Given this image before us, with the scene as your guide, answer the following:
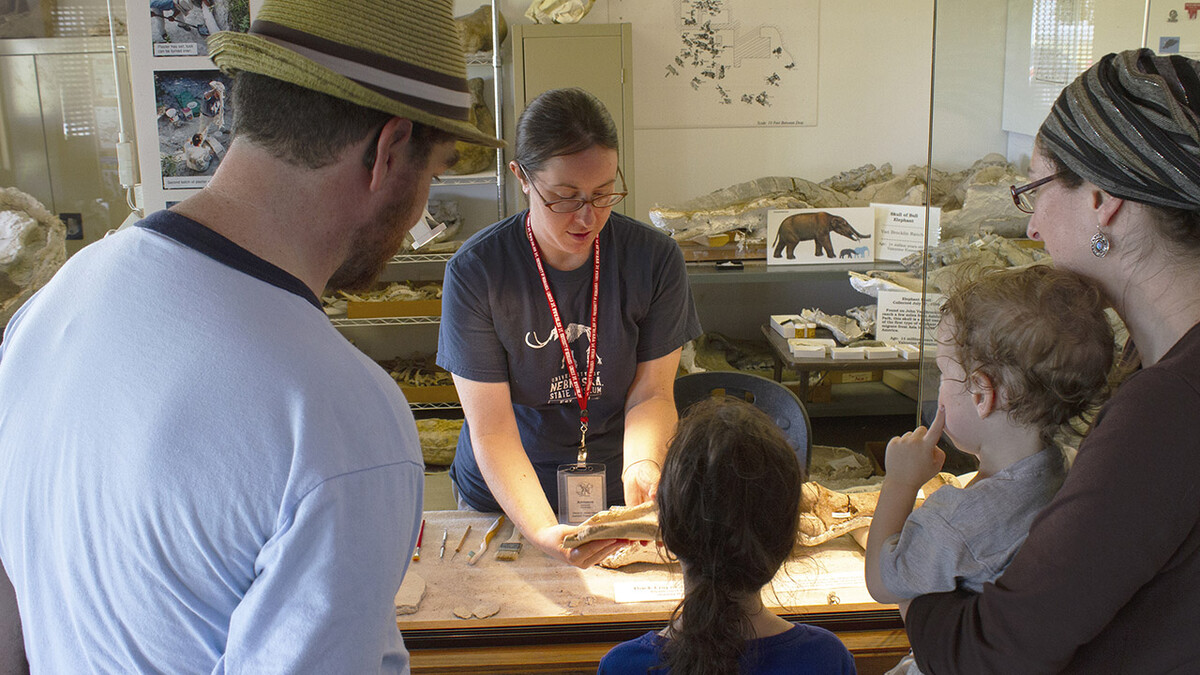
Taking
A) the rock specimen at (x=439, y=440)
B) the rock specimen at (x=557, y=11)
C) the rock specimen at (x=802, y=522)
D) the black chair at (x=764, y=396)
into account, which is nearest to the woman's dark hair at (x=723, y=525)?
the rock specimen at (x=802, y=522)

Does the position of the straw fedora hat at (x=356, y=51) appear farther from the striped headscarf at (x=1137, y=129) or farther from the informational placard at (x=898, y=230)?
the informational placard at (x=898, y=230)

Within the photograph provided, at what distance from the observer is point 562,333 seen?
2045 mm

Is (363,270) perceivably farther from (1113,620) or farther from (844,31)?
(844,31)

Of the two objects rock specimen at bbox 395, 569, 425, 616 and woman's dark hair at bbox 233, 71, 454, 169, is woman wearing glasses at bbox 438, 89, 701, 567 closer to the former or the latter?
rock specimen at bbox 395, 569, 425, 616

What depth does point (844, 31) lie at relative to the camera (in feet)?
16.8

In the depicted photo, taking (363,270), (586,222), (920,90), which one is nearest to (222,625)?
(363,270)

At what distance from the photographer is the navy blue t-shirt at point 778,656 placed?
47.8 inches

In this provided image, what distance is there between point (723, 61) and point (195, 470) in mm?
4805

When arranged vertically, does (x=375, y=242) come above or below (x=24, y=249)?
above

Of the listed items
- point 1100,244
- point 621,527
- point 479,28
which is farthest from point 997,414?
point 479,28

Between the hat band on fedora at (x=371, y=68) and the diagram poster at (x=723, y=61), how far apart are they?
4.36 meters

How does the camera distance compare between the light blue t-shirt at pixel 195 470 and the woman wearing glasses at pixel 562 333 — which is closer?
the light blue t-shirt at pixel 195 470

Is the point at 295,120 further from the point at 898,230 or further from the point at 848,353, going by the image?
the point at 898,230

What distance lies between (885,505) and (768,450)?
0.63 ft
